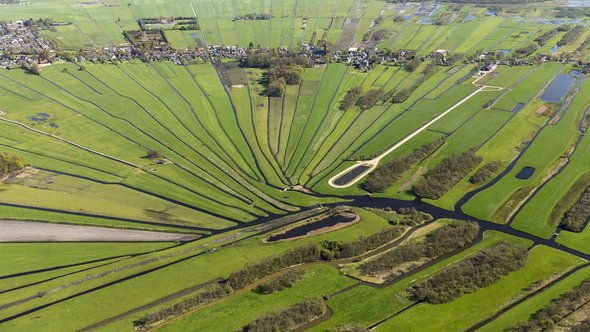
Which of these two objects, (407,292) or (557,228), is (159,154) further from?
(557,228)

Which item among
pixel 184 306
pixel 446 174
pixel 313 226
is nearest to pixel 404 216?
pixel 313 226

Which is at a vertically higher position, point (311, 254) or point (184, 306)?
point (311, 254)

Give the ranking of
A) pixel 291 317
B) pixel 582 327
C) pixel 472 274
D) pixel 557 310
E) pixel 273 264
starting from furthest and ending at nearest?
pixel 273 264 → pixel 472 274 → pixel 291 317 → pixel 557 310 → pixel 582 327

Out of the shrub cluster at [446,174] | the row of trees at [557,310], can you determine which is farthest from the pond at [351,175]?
the row of trees at [557,310]

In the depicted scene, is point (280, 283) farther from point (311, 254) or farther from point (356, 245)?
point (356, 245)

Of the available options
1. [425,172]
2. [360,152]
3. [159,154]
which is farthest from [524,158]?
[159,154]

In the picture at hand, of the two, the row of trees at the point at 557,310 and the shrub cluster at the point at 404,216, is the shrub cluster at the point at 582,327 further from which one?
the shrub cluster at the point at 404,216
